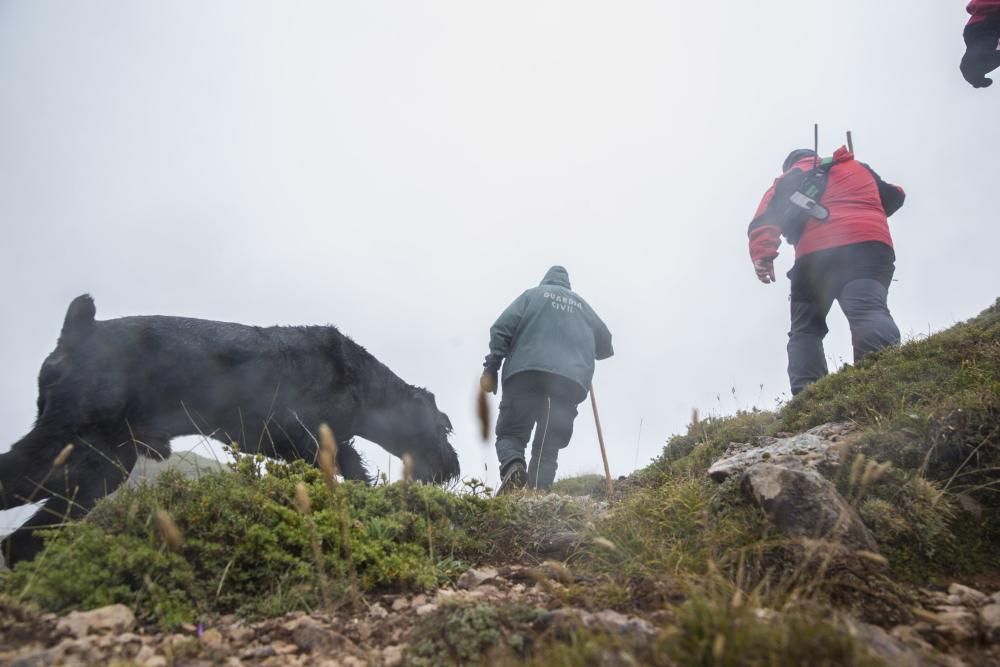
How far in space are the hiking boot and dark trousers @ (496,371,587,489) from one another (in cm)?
19

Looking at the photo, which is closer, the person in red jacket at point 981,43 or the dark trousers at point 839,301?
the person in red jacket at point 981,43

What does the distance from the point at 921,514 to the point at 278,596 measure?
10.2ft

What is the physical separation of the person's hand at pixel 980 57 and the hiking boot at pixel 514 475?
5682mm

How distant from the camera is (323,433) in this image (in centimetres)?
240

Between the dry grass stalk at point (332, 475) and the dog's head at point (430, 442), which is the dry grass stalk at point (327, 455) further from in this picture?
the dog's head at point (430, 442)

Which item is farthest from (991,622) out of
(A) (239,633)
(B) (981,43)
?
(B) (981,43)

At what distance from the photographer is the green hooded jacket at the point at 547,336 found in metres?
6.45

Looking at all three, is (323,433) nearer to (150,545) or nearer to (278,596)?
(278,596)

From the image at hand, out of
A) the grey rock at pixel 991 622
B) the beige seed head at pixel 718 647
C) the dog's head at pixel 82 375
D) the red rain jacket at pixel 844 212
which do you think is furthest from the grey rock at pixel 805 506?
the dog's head at pixel 82 375

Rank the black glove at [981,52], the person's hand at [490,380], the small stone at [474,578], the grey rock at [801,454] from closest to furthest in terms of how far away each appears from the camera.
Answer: the small stone at [474,578]
the grey rock at [801,454]
the black glove at [981,52]
the person's hand at [490,380]

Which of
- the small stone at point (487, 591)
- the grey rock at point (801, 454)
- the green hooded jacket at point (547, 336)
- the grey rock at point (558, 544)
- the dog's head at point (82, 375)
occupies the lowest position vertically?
the small stone at point (487, 591)

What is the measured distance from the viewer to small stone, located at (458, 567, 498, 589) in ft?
9.67

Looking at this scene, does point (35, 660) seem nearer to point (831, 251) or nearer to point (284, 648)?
point (284, 648)

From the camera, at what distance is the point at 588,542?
3270 millimetres
